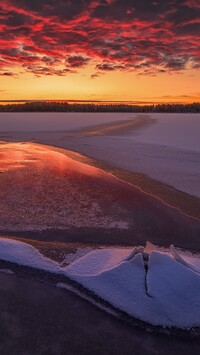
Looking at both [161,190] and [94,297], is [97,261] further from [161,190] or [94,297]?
[161,190]

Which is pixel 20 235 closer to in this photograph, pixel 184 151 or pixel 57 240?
pixel 57 240

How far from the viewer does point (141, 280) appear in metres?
2.43

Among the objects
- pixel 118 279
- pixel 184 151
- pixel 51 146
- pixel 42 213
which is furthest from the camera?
pixel 51 146

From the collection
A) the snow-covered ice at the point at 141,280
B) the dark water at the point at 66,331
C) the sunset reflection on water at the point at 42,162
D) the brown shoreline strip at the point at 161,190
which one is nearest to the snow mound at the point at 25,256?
the snow-covered ice at the point at 141,280

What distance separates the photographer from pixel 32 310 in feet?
7.39

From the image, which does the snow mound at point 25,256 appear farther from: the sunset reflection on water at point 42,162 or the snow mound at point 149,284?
the sunset reflection on water at point 42,162

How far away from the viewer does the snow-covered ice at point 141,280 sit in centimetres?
219

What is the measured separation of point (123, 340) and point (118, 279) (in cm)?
48

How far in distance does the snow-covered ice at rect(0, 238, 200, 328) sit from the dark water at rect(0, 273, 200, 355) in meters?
0.13

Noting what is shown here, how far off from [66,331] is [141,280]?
651 millimetres

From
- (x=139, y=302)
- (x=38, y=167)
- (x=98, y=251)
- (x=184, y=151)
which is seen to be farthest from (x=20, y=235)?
(x=184, y=151)

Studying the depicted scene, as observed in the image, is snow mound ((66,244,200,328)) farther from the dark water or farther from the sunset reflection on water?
the sunset reflection on water

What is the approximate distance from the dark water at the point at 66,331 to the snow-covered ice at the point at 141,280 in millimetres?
134

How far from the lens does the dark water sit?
1.92 m
